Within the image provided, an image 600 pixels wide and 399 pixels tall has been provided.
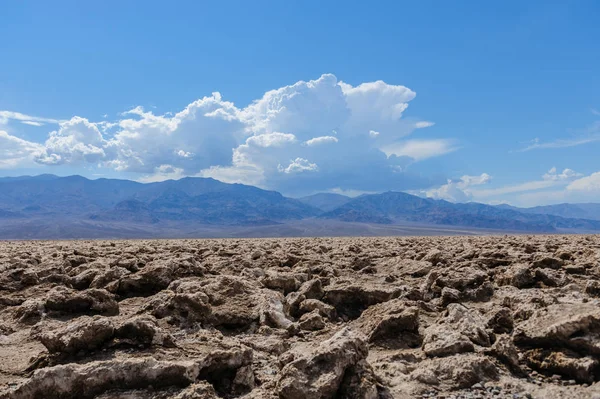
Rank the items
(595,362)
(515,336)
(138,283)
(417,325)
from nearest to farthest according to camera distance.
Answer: (595,362)
(515,336)
(417,325)
(138,283)

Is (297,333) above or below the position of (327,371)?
below

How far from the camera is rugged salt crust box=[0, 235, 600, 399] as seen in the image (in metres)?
3.64

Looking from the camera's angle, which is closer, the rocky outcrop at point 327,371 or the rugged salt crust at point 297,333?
the rocky outcrop at point 327,371

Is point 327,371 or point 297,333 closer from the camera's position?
point 327,371

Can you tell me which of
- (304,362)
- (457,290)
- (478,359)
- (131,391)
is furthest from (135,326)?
(457,290)

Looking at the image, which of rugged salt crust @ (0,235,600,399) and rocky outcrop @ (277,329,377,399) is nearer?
rocky outcrop @ (277,329,377,399)

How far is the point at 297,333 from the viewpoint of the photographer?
5.48 m

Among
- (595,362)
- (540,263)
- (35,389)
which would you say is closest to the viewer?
(35,389)

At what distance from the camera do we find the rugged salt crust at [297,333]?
3637mm

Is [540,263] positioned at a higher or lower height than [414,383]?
higher

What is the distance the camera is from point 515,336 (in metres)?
4.52

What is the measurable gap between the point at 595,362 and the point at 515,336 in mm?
803

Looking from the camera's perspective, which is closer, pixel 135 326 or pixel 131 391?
pixel 131 391

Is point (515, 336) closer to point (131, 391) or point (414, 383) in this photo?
point (414, 383)
